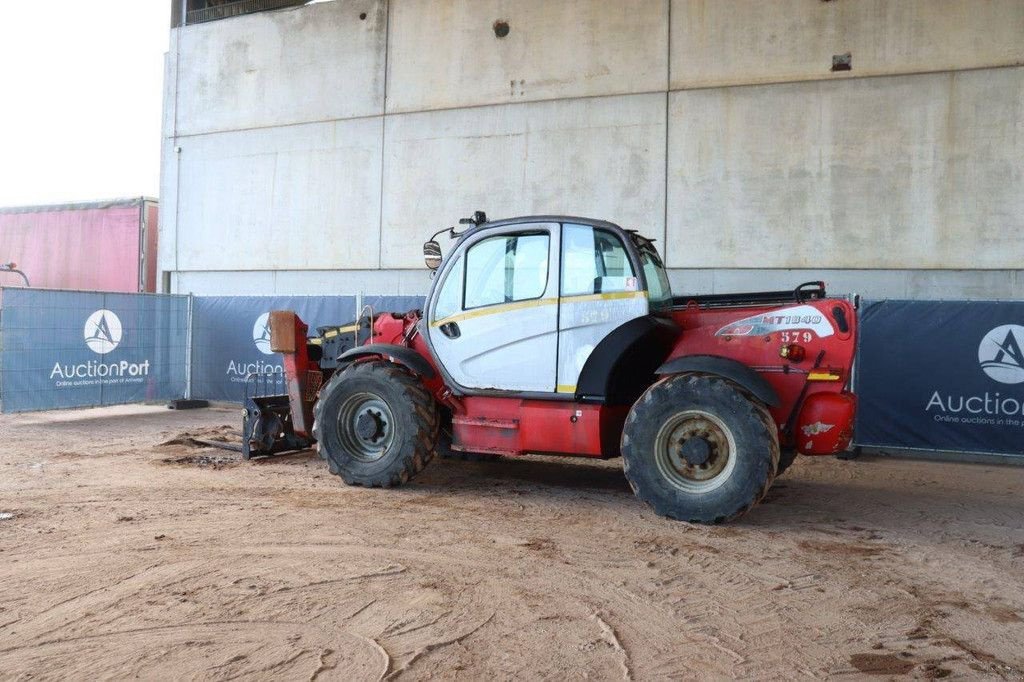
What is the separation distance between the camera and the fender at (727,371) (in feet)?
20.4

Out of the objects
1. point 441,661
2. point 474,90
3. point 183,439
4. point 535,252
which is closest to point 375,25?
point 474,90

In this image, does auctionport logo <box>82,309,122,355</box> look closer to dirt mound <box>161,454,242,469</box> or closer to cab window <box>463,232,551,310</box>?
dirt mound <box>161,454,242,469</box>

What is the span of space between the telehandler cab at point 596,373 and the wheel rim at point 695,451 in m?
0.01

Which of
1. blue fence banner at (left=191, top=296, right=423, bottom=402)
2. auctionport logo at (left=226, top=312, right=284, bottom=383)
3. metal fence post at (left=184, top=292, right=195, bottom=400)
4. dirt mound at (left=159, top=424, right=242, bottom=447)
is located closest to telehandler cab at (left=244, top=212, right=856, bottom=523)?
dirt mound at (left=159, top=424, right=242, bottom=447)

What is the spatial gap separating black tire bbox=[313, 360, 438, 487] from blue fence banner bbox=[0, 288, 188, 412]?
6452 millimetres

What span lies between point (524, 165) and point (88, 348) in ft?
23.4

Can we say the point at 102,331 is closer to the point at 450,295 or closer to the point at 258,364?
the point at 258,364

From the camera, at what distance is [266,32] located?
15.0 metres

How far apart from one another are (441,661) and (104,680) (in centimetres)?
140

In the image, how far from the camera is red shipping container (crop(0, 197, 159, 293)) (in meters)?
16.9

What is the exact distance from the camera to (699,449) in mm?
6324

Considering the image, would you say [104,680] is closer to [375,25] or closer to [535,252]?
[535,252]

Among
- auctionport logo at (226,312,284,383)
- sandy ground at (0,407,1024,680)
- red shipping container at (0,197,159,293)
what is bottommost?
sandy ground at (0,407,1024,680)

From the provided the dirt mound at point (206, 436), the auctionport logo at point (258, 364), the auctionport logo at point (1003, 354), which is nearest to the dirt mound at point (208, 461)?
the dirt mound at point (206, 436)
